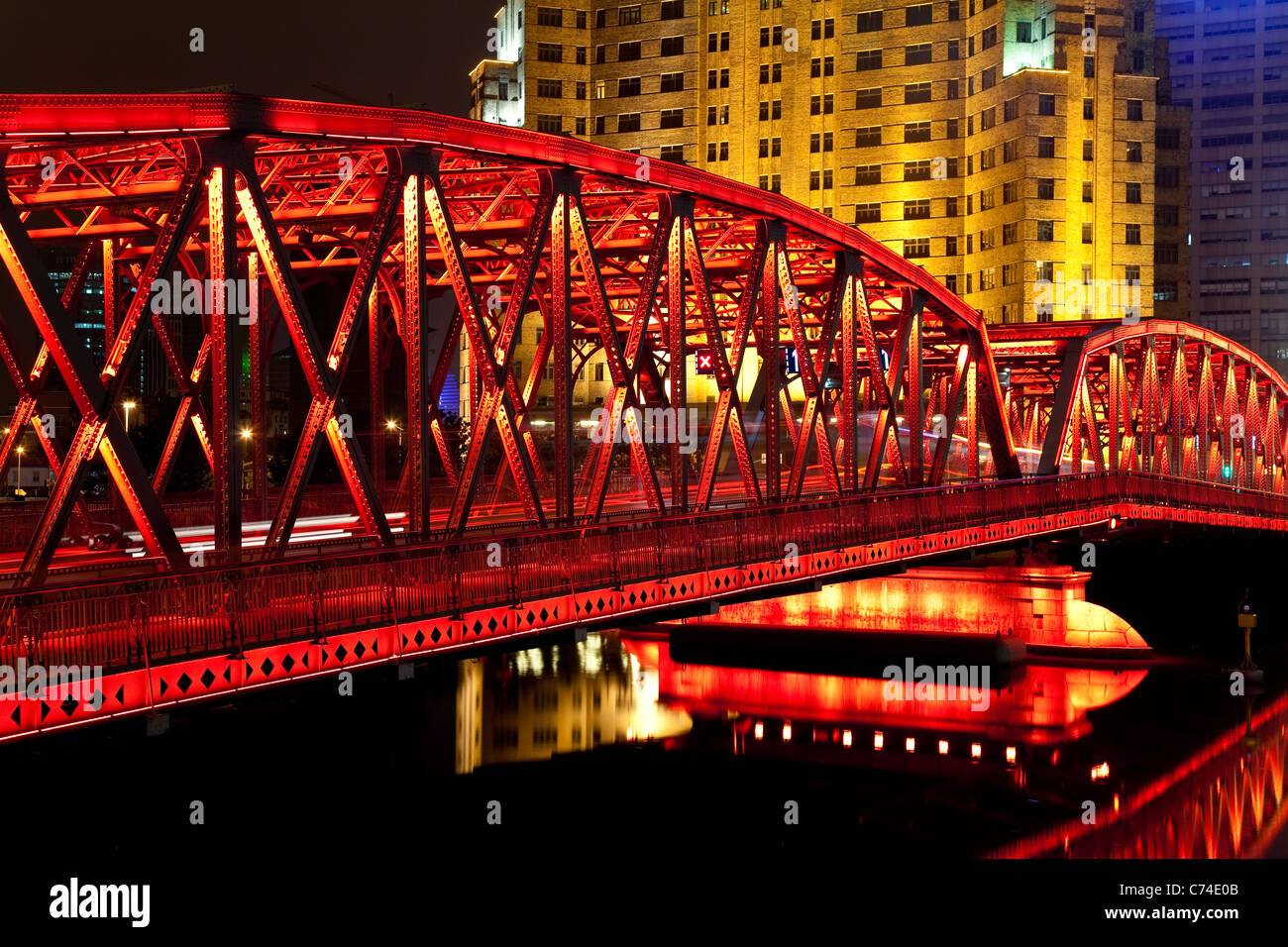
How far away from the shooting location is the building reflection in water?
3734cm

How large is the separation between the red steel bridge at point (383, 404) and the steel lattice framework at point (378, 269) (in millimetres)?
66

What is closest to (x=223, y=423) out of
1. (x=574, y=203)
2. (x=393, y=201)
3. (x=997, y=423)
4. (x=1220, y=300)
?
(x=393, y=201)

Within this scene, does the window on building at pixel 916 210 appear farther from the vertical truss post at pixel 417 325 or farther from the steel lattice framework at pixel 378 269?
the vertical truss post at pixel 417 325

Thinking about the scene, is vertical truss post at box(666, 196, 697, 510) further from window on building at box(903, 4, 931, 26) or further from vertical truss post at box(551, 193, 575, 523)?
window on building at box(903, 4, 931, 26)

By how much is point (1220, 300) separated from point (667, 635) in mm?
115789

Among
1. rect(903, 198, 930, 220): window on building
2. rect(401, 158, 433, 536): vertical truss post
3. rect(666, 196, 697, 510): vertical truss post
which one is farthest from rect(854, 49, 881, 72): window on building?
rect(401, 158, 433, 536): vertical truss post

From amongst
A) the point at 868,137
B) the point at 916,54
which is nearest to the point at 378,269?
the point at 868,137

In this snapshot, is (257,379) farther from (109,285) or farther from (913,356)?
(913,356)

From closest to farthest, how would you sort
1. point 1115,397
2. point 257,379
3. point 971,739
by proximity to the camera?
point 257,379
point 971,739
point 1115,397

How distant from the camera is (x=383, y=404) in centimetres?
3112

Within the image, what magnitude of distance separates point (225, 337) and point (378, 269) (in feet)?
12.0

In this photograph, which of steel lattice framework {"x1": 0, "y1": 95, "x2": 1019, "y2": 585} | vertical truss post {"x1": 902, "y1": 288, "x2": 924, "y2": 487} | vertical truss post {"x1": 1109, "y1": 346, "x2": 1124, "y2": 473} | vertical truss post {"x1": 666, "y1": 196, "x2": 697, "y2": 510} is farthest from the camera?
vertical truss post {"x1": 1109, "y1": 346, "x2": 1124, "y2": 473}

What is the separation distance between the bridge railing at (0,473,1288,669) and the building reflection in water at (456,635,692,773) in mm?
8185

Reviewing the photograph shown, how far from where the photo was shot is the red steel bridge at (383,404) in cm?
1638
